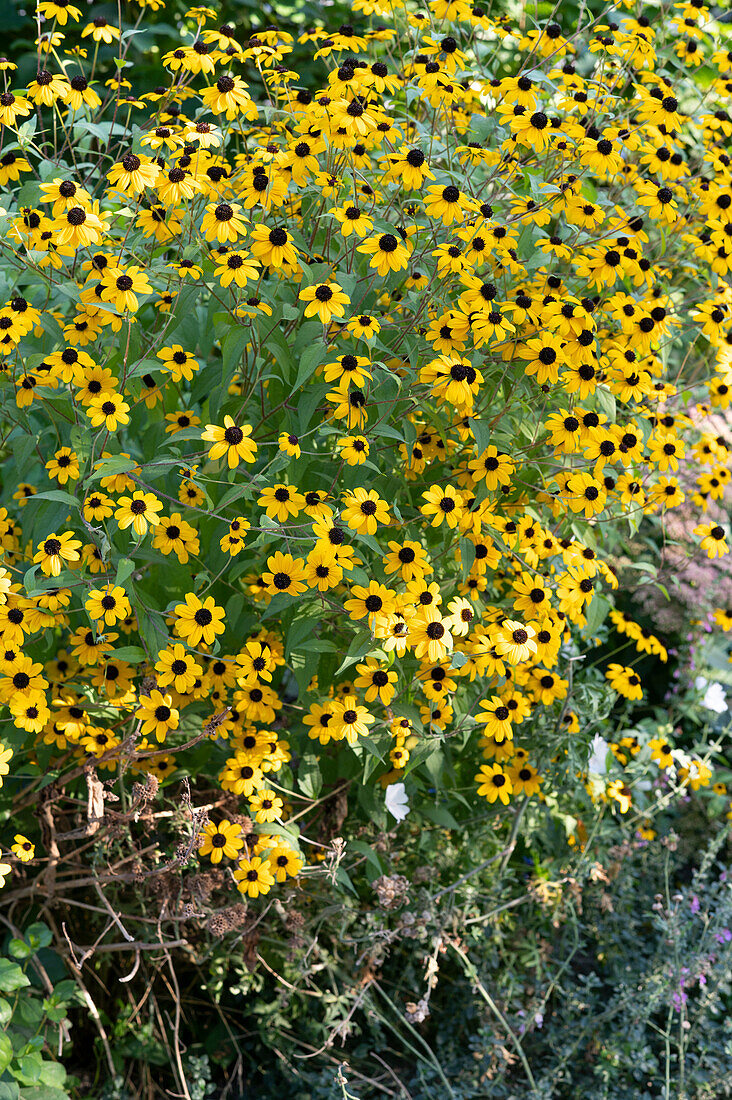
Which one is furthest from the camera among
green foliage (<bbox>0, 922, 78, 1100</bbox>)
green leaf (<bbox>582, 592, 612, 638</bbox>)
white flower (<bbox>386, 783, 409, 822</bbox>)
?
green leaf (<bbox>582, 592, 612, 638</bbox>)

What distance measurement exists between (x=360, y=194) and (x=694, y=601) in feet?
6.57

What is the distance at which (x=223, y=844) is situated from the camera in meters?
2.06

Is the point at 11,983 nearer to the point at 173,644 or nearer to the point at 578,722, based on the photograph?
the point at 173,644

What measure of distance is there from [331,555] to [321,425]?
313 millimetres

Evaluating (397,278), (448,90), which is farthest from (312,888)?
(448,90)

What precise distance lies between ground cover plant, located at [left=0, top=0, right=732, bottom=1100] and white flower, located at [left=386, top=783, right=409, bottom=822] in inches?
1.1

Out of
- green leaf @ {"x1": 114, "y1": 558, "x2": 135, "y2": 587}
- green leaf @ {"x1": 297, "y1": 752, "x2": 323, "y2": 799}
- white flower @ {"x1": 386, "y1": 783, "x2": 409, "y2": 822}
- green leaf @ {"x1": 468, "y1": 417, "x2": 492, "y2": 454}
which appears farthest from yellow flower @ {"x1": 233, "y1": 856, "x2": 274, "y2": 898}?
green leaf @ {"x1": 468, "y1": 417, "x2": 492, "y2": 454}

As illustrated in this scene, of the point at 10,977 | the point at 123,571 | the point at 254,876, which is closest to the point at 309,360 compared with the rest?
the point at 123,571

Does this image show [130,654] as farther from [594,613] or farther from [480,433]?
[594,613]

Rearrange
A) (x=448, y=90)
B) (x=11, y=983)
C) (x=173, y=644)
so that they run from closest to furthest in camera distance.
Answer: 1. (x=11, y=983)
2. (x=173, y=644)
3. (x=448, y=90)

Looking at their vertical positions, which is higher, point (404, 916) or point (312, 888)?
point (404, 916)

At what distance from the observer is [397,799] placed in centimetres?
223

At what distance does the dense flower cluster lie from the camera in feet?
6.24

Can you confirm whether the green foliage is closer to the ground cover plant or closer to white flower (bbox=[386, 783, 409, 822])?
the ground cover plant
